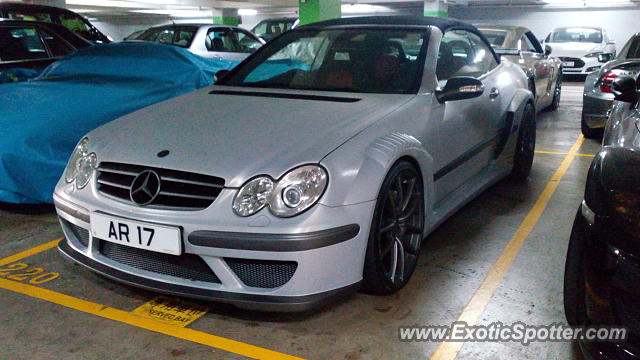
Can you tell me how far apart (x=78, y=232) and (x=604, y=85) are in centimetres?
480

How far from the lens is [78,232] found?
2.65 meters

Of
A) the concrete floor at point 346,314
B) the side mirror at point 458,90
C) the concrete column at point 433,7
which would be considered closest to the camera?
the concrete floor at point 346,314

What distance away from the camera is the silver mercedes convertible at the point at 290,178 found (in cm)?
221

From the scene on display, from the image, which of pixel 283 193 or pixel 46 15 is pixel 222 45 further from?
pixel 283 193

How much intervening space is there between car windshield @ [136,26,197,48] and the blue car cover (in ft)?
12.1

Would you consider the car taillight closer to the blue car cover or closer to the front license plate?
the blue car cover

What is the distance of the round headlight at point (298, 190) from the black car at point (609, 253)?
36.7 inches

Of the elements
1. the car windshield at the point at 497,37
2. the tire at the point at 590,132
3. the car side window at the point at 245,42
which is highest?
the car windshield at the point at 497,37

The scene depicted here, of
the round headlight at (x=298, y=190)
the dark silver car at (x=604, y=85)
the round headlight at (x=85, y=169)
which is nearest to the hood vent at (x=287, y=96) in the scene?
the round headlight at (x=298, y=190)

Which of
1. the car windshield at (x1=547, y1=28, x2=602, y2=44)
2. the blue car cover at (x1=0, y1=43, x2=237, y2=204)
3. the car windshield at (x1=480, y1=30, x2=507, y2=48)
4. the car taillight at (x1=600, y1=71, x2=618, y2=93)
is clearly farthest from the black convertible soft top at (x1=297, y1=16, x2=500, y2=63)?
the car windshield at (x1=547, y1=28, x2=602, y2=44)

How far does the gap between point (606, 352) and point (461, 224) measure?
6.12 feet

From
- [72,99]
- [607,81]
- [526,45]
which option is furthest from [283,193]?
[526,45]

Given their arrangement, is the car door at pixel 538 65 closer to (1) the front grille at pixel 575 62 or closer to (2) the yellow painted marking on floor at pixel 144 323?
(2) the yellow painted marking on floor at pixel 144 323

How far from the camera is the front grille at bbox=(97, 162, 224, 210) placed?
2281 mm
